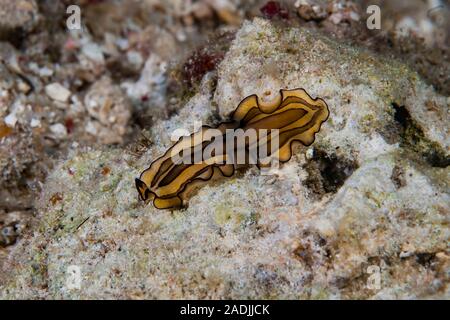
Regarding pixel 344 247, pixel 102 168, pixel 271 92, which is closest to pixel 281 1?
pixel 271 92

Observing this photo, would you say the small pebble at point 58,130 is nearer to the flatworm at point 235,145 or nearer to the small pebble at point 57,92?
the small pebble at point 57,92

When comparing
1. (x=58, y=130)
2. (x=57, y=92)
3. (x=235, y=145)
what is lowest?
(x=235, y=145)

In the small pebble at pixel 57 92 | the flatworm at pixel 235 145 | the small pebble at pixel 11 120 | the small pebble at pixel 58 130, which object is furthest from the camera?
the small pebble at pixel 57 92

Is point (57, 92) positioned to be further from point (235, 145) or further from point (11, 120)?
point (235, 145)

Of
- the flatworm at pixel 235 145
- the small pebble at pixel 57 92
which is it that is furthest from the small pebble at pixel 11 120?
the flatworm at pixel 235 145

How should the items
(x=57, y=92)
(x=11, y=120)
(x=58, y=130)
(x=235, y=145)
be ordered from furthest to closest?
(x=57, y=92) < (x=58, y=130) < (x=11, y=120) < (x=235, y=145)

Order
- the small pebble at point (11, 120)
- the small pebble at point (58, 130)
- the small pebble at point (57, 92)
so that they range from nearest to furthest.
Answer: the small pebble at point (11, 120) → the small pebble at point (58, 130) → the small pebble at point (57, 92)

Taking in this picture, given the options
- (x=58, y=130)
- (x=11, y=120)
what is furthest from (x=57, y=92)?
(x=11, y=120)
